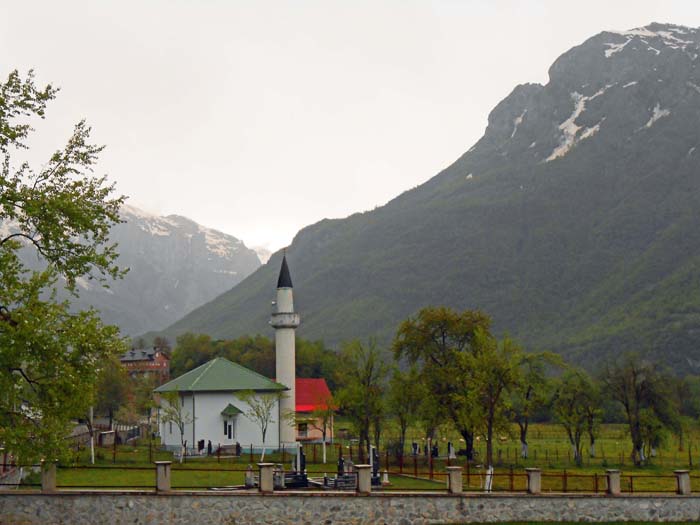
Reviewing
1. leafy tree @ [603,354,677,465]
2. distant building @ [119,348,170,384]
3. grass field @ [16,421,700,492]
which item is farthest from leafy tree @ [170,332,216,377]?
leafy tree @ [603,354,677,465]

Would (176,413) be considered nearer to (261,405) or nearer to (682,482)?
(261,405)

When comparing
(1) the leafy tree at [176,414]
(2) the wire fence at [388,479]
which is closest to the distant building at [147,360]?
(1) the leafy tree at [176,414]

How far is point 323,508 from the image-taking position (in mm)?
30281

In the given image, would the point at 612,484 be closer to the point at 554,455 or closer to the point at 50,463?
the point at 50,463

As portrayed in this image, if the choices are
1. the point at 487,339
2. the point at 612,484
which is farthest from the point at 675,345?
the point at 612,484

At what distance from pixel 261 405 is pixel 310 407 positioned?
14455 mm

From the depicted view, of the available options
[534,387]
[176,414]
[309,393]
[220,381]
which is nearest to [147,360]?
[309,393]

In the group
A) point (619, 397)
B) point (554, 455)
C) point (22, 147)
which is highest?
point (22, 147)

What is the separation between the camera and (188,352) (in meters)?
127

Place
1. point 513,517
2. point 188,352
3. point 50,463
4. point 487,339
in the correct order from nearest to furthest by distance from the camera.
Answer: point 50,463 → point 513,517 → point 487,339 → point 188,352

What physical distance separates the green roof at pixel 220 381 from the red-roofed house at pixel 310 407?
412 cm

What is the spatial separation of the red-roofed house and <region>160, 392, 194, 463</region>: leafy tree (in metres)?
8.24

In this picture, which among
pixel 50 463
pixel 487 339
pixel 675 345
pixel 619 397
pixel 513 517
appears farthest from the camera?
pixel 675 345

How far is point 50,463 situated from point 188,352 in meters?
100
